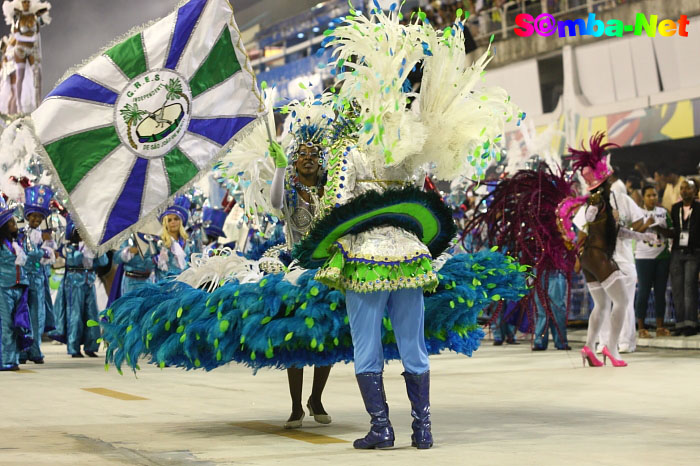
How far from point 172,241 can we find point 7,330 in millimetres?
2117

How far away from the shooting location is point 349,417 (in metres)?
6.59

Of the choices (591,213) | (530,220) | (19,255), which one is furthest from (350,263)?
(19,255)

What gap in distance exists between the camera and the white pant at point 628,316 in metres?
10.1

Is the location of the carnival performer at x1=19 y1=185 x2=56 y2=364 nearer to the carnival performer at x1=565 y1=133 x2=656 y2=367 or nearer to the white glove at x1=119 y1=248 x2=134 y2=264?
the white glove at x1=119 y1=248 x2=134 y2=264

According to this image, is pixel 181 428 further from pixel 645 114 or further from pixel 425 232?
pixel 645 114

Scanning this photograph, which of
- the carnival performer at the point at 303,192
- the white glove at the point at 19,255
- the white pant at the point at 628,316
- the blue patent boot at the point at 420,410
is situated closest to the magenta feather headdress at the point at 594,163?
the white pant at the point at 628,316

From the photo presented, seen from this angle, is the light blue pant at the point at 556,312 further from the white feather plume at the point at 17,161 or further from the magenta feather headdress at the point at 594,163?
the white feather plume at the point at 17,161

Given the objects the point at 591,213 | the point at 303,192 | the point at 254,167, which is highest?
the point at 254,167

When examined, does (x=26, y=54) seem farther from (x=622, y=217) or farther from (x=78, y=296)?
(x=622, y=217)

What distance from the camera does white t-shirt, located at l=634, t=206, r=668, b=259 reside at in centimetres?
1211

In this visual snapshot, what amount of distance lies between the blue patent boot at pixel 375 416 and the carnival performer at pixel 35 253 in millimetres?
6886

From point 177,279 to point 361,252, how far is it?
1485mm

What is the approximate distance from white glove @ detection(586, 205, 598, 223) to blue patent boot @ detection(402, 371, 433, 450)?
186 inches

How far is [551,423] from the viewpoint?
612 centimetres
